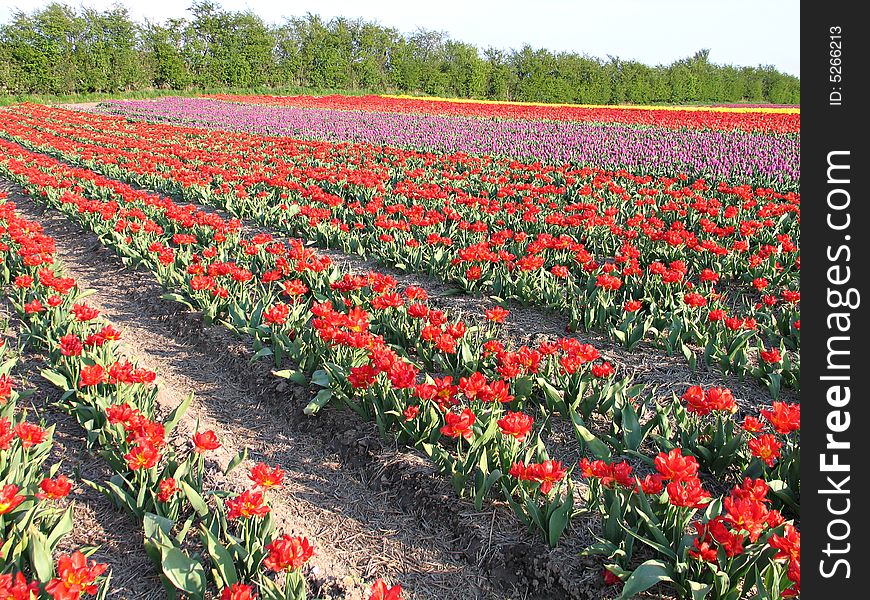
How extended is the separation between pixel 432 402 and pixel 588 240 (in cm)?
416

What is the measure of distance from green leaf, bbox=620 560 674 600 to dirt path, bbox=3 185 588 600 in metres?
0.35

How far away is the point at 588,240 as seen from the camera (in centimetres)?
692

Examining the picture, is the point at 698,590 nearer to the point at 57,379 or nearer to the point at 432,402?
the point at 432,402

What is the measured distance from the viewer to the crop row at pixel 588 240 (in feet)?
15.0

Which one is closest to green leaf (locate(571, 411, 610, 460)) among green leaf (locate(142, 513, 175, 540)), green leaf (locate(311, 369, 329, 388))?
green leaf (locate(311, 369, 329, 388))

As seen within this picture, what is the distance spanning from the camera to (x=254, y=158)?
1274 centimetres

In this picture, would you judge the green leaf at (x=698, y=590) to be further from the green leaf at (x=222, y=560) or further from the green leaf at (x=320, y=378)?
the green leaf at (x=320, y=378)

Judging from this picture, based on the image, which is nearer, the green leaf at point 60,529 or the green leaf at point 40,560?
the green leaf at point 40,560

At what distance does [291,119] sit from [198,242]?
57.2 ft

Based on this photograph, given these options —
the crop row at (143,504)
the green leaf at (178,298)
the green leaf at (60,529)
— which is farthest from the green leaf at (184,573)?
the green leaf at (178,298)

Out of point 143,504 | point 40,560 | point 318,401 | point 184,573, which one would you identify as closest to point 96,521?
point 143,504

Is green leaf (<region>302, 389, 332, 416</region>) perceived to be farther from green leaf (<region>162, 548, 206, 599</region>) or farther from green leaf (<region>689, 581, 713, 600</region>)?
green leaf (<region>689, 581, 713, 600</region>)

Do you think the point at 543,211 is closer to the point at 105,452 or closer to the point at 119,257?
the point at 119,257

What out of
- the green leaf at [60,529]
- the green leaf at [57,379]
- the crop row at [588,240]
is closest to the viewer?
the green leaf at [60,529]
